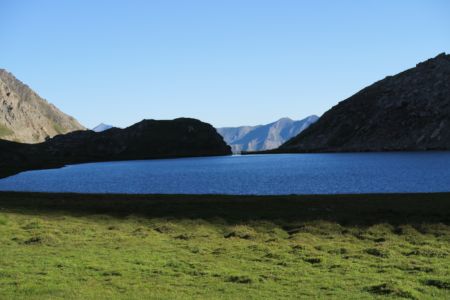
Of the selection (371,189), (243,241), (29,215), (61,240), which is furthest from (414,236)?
(371,189)

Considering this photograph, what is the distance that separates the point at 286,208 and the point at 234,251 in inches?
892

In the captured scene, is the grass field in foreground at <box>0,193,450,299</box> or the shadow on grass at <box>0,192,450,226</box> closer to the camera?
the grass field in foreground at <box>0,193,450,299</box>

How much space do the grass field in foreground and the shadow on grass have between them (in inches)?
6.9

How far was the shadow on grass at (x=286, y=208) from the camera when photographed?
44875mm

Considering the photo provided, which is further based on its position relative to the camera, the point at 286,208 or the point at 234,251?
the point at 286,208

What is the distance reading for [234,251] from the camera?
31750 mm

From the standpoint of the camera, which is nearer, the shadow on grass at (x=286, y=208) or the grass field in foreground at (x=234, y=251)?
the grass field in foreground at (x=234, y=251)

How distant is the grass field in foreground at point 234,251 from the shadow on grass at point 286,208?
175 millimetres

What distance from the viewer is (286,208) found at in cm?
5350

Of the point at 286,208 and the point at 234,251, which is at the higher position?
the point at 286,208

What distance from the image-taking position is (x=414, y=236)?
3569cm

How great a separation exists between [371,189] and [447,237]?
2235 inches

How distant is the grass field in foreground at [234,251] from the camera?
72.3ft

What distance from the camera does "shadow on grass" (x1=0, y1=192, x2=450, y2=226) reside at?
44875mm
